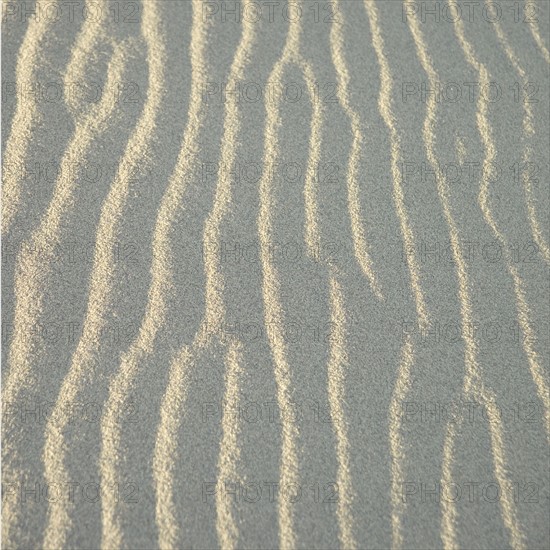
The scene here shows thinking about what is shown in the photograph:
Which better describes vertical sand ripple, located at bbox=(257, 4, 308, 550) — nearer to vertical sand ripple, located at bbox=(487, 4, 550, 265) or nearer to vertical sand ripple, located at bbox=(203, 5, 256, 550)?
vertical sand ripple, located at bbox=(203, 5, 256, 550)

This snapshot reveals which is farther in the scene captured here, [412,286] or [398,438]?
[412,286]

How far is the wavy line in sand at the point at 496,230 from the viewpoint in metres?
1.42

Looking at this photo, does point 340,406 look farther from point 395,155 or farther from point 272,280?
point 395,155

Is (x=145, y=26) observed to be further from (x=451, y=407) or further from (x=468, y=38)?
(x=451, y=407)

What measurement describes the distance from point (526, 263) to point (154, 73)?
1.22 m

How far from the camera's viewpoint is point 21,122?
1.60 meters

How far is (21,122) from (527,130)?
1.50 m

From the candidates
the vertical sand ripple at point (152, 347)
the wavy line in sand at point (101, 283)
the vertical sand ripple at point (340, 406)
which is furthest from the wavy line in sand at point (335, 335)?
the wavy line in sand at point (101, 283)

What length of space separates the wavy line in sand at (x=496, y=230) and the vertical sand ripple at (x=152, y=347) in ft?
2.73

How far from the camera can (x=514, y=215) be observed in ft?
5.16

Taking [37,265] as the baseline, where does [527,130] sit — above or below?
above

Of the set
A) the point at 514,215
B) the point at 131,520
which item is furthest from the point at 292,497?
the point at 514,215

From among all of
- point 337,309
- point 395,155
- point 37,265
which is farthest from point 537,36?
point 37,265

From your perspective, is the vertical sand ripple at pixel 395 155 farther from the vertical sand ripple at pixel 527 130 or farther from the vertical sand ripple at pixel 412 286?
the vertical sand ripple at pixel 527 130
